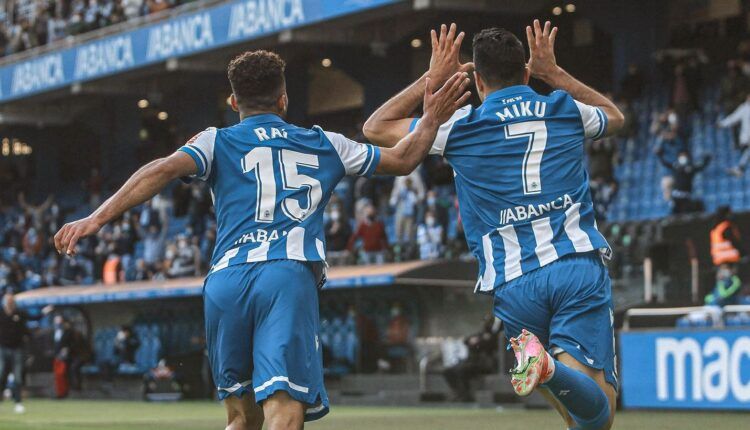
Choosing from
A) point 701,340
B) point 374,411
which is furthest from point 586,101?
point 374,411

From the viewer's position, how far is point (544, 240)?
6.62m

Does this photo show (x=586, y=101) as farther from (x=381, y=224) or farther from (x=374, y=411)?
(x=381, y=224)

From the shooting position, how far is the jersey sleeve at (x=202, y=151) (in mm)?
6387

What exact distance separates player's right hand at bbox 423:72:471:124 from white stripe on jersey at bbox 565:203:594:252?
0.77 m

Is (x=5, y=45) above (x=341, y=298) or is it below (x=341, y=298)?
above

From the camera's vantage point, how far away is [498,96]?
6770mm

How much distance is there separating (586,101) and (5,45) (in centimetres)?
3787

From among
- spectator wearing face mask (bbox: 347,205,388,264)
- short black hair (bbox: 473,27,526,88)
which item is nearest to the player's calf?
short black hair (bbox: 473,27,526,88)

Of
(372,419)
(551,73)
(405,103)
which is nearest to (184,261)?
(372,419)

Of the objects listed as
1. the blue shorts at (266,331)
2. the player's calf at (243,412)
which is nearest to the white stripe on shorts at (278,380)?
the blue shorts at (266,331)

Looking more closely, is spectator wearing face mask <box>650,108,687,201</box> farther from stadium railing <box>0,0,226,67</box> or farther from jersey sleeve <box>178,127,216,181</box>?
jersey sleeve <box>178,127,216,181</box>

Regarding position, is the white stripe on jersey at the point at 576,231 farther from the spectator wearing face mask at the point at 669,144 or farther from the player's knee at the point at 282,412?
the spectator wearing face mask at the point at 669,144

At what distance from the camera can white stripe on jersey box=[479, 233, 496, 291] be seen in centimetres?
677

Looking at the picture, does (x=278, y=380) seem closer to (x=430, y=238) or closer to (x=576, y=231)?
(x=576, y=231)
